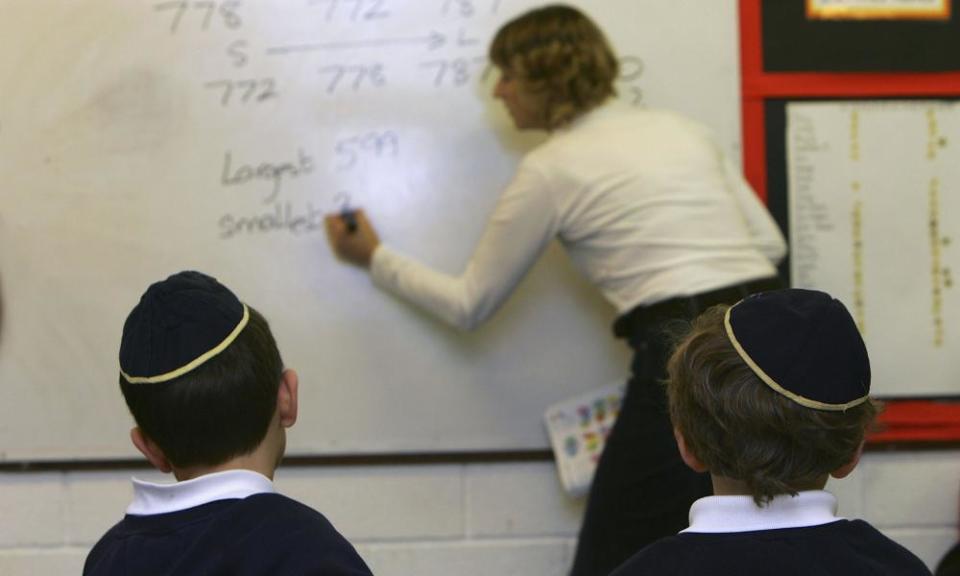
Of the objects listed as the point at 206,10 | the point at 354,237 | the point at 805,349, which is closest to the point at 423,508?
the point at 354,237

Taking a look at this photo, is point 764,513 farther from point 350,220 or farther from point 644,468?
point 350,220

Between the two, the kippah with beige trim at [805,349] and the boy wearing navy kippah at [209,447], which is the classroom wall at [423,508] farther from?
the kippah with beige trim at [805,349]

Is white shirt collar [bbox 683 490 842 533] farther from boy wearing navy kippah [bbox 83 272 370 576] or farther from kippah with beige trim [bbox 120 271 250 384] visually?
kippah with beige trim [bbox 120 271 250 384]

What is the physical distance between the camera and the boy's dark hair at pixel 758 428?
Answer: 102 centimetres

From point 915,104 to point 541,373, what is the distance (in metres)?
0.92

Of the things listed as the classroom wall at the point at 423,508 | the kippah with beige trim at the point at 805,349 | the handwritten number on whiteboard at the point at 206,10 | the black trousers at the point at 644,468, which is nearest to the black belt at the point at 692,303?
the black trousers at the point at 644,468

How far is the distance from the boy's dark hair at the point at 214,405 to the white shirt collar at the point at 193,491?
0.04 m

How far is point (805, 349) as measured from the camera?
103 centimetres

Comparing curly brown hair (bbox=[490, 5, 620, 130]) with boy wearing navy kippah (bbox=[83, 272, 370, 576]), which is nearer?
boy wearing navy kippah (bbox=[83, 272, 370, 576])

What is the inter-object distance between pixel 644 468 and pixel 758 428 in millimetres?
727

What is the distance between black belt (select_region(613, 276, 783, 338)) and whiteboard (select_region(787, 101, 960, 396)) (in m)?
0.42

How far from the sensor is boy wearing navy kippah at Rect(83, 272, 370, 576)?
1020 mm

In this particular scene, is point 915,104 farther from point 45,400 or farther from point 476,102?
point 45,400

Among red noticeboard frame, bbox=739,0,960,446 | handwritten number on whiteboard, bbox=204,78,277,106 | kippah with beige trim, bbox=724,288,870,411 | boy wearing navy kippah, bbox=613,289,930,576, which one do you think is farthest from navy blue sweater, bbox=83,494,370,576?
red noticeboard frame, bbox=739,0,960,446
